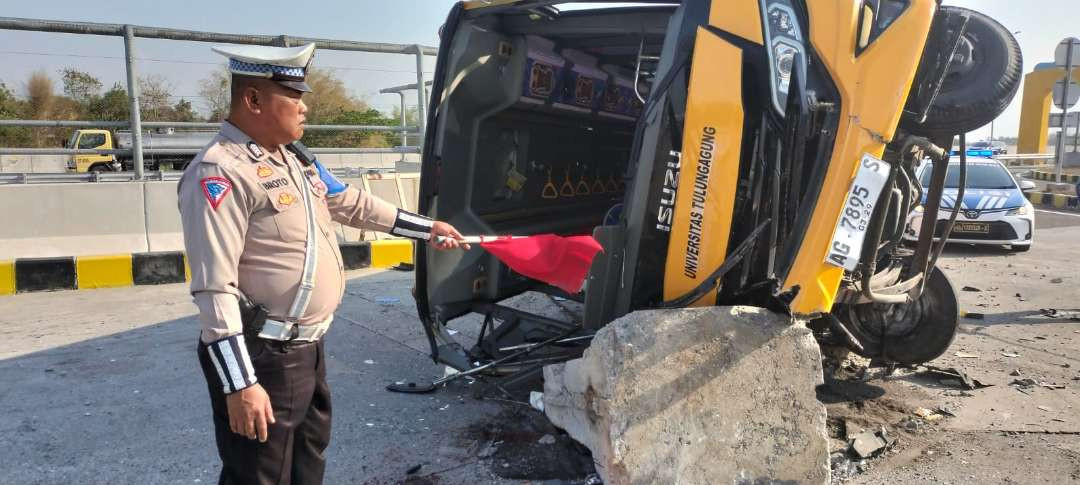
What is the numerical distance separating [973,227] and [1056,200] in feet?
33.6

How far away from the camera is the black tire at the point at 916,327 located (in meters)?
4.31

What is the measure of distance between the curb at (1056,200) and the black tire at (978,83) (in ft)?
54.2

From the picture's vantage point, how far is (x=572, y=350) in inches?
154

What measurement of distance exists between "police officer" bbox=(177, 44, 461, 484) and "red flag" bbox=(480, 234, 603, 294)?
132 centimetres

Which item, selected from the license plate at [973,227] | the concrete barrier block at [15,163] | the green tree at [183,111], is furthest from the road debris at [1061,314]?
the concrete barrier block at [15,163]

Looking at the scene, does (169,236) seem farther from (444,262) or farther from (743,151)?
(743,151)

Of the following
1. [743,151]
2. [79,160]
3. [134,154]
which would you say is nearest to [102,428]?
[743,151]

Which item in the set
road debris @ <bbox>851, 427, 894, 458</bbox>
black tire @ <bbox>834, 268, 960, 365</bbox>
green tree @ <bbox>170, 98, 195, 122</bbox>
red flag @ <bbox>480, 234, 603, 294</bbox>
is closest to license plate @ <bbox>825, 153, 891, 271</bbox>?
road debris @ <bbox>851, 427, 894, 458</bbox>

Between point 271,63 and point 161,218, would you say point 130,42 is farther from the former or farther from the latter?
point 271,63

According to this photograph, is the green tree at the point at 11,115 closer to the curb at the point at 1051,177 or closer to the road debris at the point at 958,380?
the road debris at the point at 958,380

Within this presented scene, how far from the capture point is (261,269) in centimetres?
222

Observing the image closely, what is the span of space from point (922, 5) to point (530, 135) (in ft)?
9.35

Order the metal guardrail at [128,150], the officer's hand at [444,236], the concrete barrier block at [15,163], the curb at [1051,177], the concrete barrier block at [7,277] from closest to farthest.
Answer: the officer's hand at [444,236], the concrete barrier block at [7,277], the metal guardrail at [128,150], the concrete barrier block at [15,163], the curb at [1051,177]

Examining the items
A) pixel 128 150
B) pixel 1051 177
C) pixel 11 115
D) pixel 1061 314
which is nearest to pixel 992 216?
pixel 1061 314
